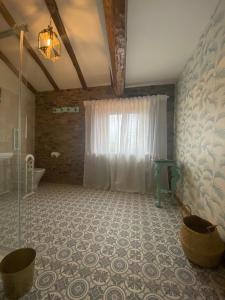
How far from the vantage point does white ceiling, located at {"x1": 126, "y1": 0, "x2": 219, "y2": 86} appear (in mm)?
1609

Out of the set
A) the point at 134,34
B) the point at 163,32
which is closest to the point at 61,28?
the point at 134,34

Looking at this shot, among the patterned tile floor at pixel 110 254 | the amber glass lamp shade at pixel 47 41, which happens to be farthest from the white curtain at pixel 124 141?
the amber glass lamp shade at pixel 47 41

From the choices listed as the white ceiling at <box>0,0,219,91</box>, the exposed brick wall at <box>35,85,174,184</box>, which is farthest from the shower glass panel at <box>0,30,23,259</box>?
the exposed brick wall at <box>35,85,174,184</box>

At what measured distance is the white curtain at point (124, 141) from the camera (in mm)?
3318

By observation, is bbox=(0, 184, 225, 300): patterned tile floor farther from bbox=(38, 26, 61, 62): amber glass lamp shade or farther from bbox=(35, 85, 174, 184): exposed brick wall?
bbox=(38, 26, 61, 62): amber glass lamp shade

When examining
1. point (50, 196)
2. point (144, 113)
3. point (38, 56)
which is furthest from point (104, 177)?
point (38, 56)

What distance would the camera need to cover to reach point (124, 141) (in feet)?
11.4

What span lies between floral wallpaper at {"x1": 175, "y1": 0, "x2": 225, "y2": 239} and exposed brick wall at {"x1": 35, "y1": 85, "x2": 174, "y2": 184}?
2.00 metres

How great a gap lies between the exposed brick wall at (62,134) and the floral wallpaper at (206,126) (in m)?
2.00

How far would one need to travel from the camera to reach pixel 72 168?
3961 millimetres

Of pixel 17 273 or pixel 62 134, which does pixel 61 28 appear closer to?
pixel 62 134

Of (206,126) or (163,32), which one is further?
(163,32)

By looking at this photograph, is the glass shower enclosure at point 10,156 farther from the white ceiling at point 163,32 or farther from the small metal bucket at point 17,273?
the white ceiling at point 163,32

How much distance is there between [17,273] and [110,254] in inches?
33.8
